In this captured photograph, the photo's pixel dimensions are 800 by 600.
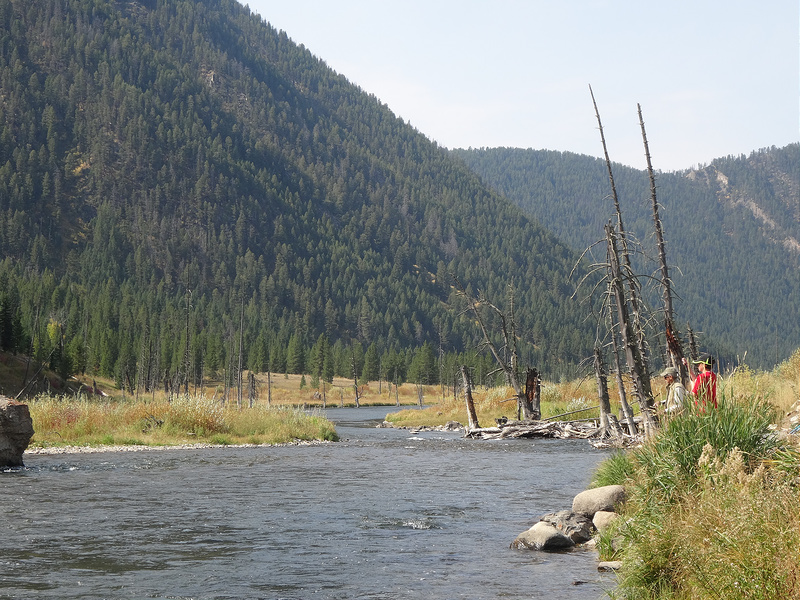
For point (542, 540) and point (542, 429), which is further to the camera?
point (542, 429)

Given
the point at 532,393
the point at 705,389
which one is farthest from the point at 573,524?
the point at 532,393

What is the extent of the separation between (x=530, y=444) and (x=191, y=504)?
80.2ft

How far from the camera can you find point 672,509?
35.7 feet

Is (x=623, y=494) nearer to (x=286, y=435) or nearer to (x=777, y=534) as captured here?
(x=777, y=534)

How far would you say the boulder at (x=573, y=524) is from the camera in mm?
15477

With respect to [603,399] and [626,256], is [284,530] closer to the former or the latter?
[626,256]

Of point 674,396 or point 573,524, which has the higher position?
point 674,396

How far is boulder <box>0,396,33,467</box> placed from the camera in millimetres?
28000

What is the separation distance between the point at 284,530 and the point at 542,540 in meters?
5.86

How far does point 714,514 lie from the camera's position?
30.5ft

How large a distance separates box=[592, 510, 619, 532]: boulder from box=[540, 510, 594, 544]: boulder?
23cm

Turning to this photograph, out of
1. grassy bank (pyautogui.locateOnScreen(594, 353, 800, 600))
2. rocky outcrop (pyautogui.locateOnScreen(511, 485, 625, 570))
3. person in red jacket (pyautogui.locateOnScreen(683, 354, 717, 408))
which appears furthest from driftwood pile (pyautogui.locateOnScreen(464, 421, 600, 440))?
grassy bank (pyautogui.locateOnScreen(594, 353, 800, 600))

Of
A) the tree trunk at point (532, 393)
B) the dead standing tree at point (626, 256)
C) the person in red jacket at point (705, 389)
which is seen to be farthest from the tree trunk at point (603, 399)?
the person in red jacket at point (705, 389)

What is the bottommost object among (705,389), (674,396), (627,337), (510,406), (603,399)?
(510,406)
